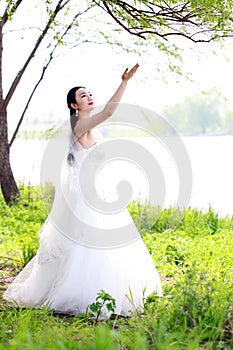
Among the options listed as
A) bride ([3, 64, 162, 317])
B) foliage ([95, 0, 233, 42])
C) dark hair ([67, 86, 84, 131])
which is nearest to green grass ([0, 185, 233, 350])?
bride ([3, 64, 162, 317])

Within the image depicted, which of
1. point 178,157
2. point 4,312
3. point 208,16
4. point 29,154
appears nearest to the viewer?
point 4,312

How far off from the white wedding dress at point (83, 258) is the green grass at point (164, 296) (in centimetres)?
17

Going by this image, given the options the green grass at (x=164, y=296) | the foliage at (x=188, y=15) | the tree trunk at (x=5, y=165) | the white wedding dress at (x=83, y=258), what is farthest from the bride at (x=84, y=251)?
the tree trunk at (x=5, y=165)

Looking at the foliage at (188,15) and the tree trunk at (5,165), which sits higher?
the foliage at (188,15)

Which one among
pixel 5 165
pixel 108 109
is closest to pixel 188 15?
pixel 108 109

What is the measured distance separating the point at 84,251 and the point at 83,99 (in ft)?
3.47

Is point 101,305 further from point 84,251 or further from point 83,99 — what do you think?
point 83,99

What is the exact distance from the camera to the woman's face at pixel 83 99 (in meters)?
4.24

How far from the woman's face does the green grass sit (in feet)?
4.47

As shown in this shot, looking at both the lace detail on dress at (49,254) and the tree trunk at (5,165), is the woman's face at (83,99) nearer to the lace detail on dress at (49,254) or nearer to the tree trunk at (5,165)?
the lace detail on dress at (49,254)

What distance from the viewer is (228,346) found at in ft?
9.23

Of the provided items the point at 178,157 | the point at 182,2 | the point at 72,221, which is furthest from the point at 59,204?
the point at 182,2

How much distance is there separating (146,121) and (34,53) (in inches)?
68.0

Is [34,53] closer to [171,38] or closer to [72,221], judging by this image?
[171,38]
